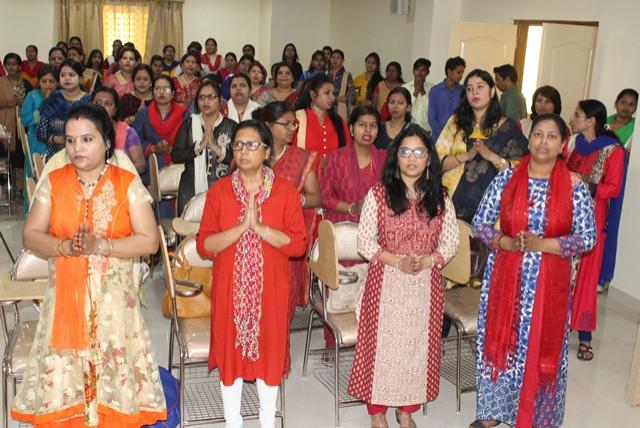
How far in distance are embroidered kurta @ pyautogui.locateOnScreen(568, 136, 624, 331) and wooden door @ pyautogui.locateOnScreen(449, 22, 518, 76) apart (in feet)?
11.7

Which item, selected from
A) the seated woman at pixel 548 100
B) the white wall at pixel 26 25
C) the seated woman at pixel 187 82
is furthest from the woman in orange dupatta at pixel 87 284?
the white wall at pixel 26 25

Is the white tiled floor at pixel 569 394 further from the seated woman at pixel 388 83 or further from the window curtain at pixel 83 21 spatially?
the window curtain at pixel 83 21

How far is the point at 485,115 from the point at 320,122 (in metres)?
1.23

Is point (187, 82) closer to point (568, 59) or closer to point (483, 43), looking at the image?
point (483, 43)

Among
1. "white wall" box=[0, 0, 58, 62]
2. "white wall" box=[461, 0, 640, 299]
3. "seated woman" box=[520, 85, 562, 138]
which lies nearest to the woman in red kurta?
"seated woman" box=[520, 85, 562, 138]

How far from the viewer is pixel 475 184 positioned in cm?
421

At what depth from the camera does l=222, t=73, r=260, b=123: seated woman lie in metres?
5.45

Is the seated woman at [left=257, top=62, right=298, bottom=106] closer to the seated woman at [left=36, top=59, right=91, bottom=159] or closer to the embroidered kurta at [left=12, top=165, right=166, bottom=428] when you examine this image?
the seated woman at [left=36, top=59, right=91, bottom=159]

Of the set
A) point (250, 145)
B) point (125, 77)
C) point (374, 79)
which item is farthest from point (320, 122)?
point (374, 79)

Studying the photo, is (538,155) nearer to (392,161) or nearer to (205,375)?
(392,161)

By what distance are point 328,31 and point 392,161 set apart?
1061cm

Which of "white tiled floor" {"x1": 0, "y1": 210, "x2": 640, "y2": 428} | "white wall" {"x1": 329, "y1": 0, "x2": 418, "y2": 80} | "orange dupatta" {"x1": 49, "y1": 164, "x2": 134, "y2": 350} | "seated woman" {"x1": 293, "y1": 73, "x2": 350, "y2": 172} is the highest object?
"white wall" {"x1": 329, "y1": 0, "x2": 418, "y2": 80}

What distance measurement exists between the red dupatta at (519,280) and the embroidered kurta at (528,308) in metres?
0.02

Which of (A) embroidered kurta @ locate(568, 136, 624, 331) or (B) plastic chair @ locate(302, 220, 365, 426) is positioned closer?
(B) plastic chair @ locate(302, 220, 365, 426)
